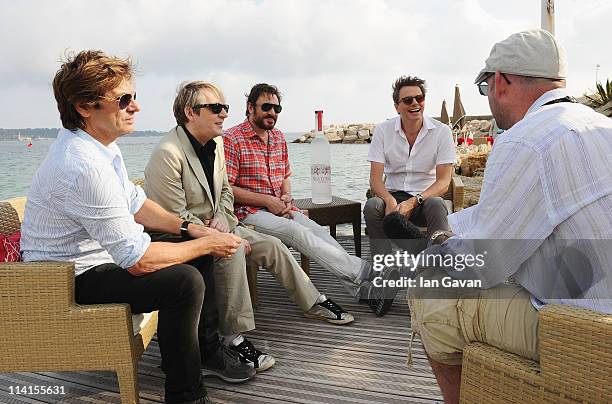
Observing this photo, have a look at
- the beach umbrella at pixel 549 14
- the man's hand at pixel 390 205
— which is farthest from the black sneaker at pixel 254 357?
the beach umbrella at pixel 549 14

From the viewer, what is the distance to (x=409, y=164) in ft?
13.2

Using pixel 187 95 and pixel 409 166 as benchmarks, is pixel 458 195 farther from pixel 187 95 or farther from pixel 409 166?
pixel 187 95

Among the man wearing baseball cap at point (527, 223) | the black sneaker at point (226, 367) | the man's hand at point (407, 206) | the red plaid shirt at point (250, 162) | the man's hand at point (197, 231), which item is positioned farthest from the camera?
the man's hand at point (407, 206)

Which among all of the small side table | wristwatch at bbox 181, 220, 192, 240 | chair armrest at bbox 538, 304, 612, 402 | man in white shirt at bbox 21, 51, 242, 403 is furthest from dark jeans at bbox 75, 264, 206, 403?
the small side table

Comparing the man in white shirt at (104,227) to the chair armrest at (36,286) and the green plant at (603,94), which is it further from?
the green plant at (603,94)

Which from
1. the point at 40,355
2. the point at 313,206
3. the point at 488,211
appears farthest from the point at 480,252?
the point at 313,206

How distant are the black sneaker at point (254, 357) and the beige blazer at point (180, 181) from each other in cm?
Result: 69

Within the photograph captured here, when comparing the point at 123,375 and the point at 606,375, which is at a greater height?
the point at 606,375

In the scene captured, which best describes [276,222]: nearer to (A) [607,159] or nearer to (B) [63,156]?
(B) [63,156]

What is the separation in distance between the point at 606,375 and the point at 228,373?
5.43 feet

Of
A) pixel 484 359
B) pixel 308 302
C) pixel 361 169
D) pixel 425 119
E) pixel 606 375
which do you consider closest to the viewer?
pixel 606 375

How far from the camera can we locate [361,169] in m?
17.5

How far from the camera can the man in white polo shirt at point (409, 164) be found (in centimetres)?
384

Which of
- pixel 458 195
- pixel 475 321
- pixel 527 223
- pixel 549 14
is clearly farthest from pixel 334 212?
pixel 549 14
